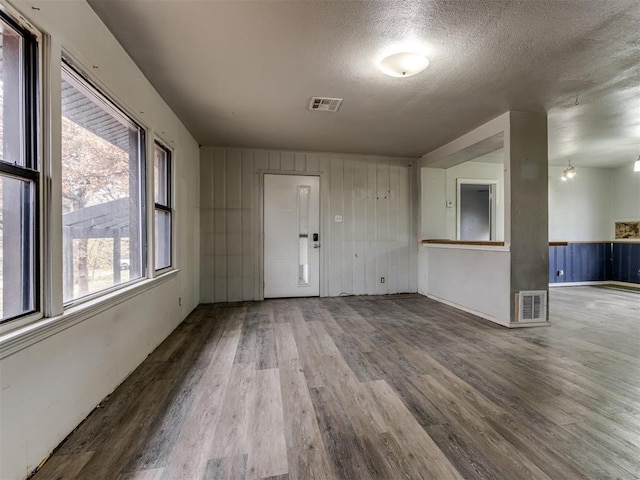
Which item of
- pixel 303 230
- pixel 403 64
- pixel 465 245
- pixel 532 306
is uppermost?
pixel 403 64

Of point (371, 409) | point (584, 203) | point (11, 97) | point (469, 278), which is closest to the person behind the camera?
point (11, 97)

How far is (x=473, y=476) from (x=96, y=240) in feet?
8.09

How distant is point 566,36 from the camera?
Answer: 200 cm

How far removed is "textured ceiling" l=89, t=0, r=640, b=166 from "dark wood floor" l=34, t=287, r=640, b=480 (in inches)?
95.0

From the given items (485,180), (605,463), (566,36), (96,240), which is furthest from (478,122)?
(96,240)

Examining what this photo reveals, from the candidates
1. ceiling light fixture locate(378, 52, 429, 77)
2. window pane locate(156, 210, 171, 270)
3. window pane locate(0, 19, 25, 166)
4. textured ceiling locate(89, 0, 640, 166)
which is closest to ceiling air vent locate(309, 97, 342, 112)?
textured ceiling locate(89, 0, 640, 166)

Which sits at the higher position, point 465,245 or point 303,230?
point 303,230

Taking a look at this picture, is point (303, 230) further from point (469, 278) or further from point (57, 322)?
point (57, 322)

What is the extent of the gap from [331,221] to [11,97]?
157 inches

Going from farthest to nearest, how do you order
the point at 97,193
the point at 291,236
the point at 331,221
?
1. the point at 331,221
2. the point at 291,236
3. the point at 97,193

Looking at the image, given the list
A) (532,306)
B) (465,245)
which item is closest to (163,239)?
(465,245)

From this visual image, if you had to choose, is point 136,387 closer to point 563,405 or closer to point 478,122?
point 563,405

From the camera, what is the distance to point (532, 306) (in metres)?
3.38

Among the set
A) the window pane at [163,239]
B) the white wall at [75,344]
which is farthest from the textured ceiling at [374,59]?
the window pane at [163,239]
